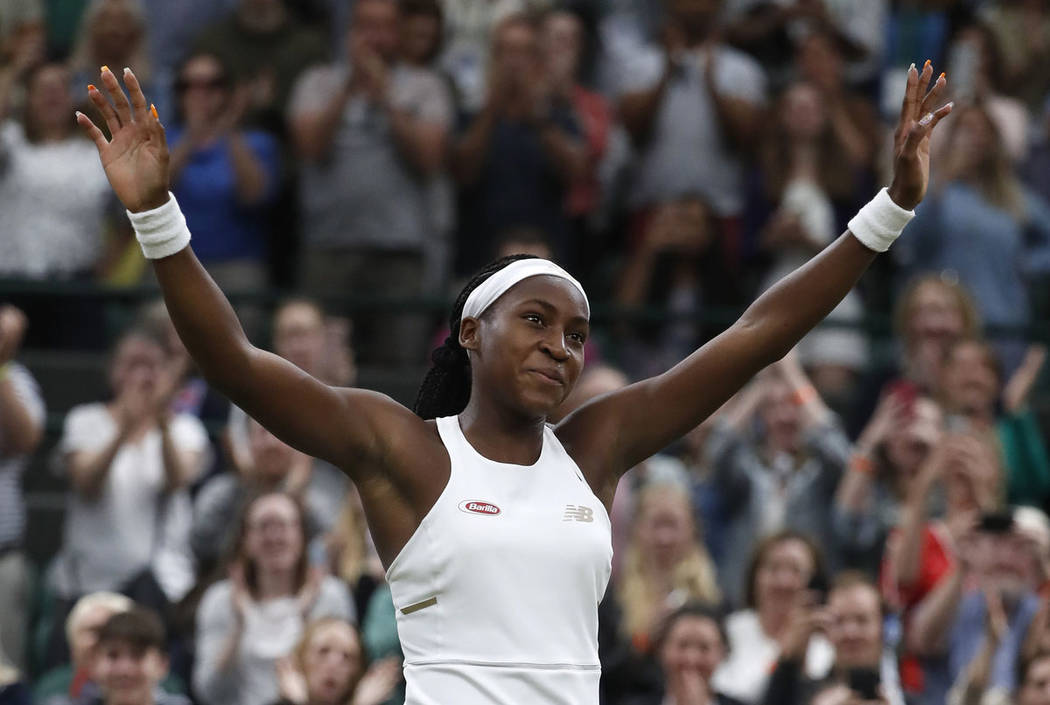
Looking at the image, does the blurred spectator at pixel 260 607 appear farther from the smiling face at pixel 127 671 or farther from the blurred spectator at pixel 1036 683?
the blurred spectator at pixel 1036 683

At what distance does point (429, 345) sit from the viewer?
35.2 feet

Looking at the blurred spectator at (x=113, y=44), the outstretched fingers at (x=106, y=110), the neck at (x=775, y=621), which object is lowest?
the neck at (x=775, y=621)

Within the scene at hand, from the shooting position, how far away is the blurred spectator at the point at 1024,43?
12102mm

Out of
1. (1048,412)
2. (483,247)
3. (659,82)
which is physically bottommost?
(1048,412)

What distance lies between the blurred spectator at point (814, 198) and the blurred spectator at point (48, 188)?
349 cm

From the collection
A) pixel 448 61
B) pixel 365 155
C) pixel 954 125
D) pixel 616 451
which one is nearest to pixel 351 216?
pixel 365 155

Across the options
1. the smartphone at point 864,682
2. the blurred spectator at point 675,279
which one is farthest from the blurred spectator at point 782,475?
the smartphone at point 864,682

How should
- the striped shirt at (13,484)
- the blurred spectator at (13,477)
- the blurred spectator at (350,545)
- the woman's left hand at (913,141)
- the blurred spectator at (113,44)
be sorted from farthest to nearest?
the blurred spectator at (113,44)
the striped shirt at (13,484)
the blurred spectator at (13,477)
the blurred spectator at (350,545)
the woman's left hand at (913,141)

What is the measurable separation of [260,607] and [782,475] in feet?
8.05

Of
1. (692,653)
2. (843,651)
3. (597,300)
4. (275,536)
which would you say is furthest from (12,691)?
(597,300)

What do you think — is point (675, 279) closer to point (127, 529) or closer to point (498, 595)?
point (127, 529)

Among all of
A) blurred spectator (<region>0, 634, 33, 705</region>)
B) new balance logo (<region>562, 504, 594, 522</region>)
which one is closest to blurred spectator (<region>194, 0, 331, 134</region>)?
blurred spectator (<region>0, 634, 33, 705</region>)

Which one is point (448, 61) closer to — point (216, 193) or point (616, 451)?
point (216, 193)

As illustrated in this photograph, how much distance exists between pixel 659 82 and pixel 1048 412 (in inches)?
105
